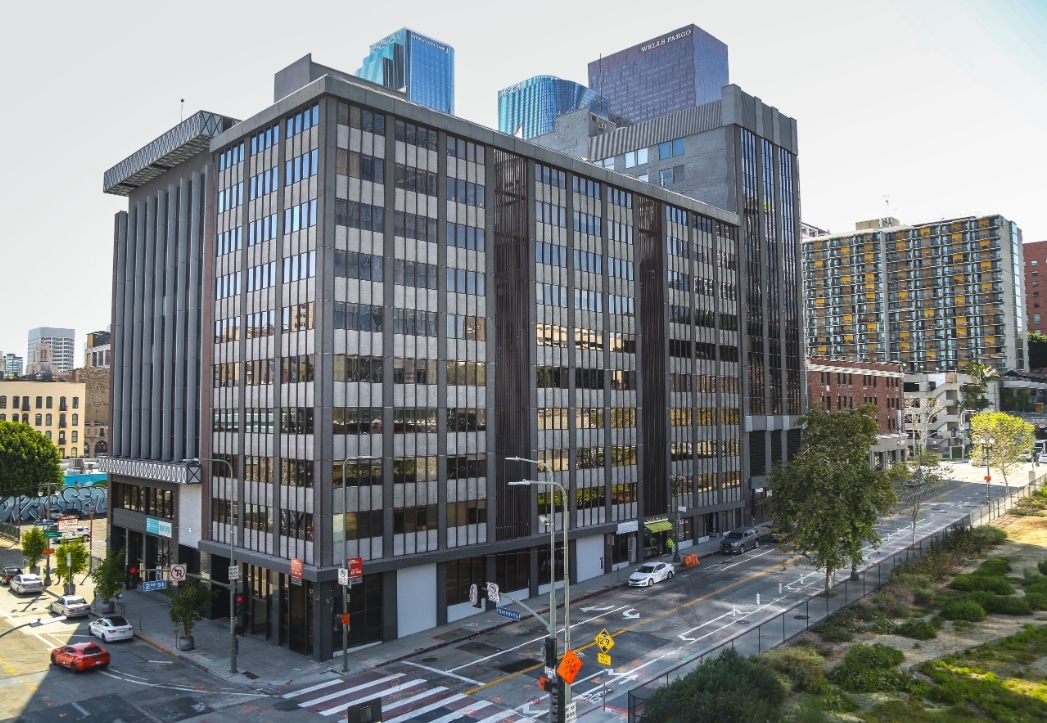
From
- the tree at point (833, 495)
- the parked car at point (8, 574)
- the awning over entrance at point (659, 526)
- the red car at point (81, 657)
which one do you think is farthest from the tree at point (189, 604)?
the tree at point (833, 495)

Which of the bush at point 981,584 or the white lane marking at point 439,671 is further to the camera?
the bush at point 981,584

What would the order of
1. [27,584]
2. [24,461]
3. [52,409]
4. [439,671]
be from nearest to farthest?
[439,671] < [27,584] < [24,461] < [52,409]

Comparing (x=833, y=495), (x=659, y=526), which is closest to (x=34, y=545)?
(x=659, y=526)

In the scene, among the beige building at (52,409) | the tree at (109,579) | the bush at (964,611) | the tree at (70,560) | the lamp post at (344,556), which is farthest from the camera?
the beige building at (52,409)

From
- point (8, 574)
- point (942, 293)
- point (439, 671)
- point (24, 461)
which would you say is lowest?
point (8, 574)

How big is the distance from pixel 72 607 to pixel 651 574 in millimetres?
39749

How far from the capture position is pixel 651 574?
54531mm

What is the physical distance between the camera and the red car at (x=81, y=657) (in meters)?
38.9

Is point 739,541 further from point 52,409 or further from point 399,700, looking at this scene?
point 52,409

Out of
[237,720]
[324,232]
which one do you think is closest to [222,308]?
[324,232]

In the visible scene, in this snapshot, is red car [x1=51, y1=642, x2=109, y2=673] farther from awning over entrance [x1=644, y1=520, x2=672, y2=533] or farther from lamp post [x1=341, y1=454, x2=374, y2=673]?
awning over entrance [x1=644, y1=520, x2=672, y2=533]

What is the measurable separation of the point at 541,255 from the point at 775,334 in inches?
1553

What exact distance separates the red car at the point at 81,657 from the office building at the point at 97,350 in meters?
164

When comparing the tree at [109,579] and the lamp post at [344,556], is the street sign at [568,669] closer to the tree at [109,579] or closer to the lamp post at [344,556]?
the lamp post at [344,556]
